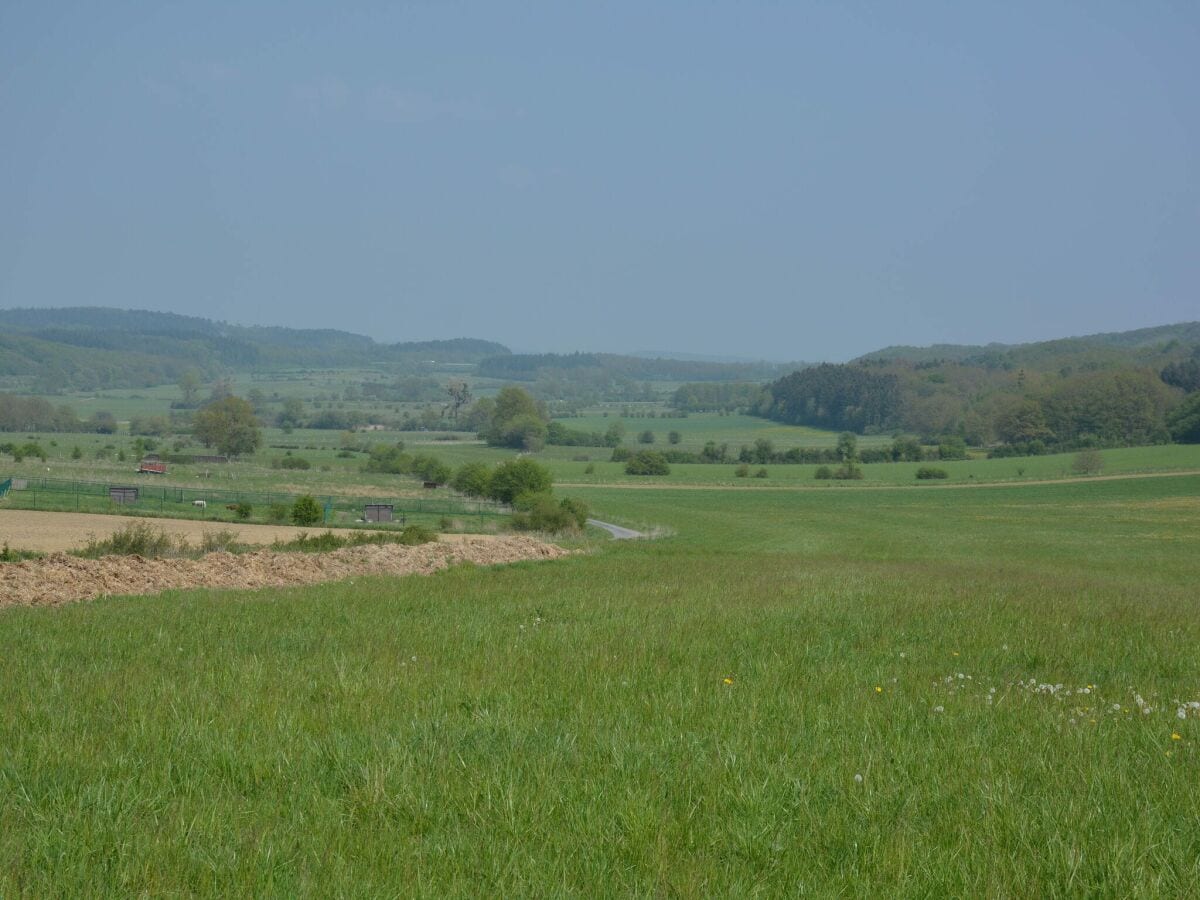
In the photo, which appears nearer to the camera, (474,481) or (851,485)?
(474,481)

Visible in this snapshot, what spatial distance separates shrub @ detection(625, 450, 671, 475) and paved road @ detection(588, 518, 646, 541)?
5215cm

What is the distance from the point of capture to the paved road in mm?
51378

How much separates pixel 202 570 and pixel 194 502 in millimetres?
40951

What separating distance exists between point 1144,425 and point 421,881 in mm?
143233

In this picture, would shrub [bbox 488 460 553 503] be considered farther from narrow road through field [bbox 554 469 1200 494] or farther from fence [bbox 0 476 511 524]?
narrow road through field [bbox 554 469 1200 494]

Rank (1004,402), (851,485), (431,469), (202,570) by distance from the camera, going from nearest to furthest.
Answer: (202,570) < (431,469) < (851,485) < (1004,402)

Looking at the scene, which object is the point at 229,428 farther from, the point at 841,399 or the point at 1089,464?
the point at 841,399

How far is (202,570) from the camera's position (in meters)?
21.5

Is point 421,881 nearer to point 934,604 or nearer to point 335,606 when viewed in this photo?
point 335,606

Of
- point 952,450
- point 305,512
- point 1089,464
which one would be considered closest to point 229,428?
point 305,512

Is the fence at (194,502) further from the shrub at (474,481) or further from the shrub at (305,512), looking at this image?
the shrub at (305,512)

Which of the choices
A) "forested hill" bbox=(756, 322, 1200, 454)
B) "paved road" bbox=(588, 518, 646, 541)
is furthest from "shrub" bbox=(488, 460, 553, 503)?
"forested hill" bbox=(756, 322, 1200, 454)

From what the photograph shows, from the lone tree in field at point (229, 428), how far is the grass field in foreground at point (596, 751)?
351 ft

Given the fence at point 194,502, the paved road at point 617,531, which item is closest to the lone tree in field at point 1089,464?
the paved road at point 617,531
